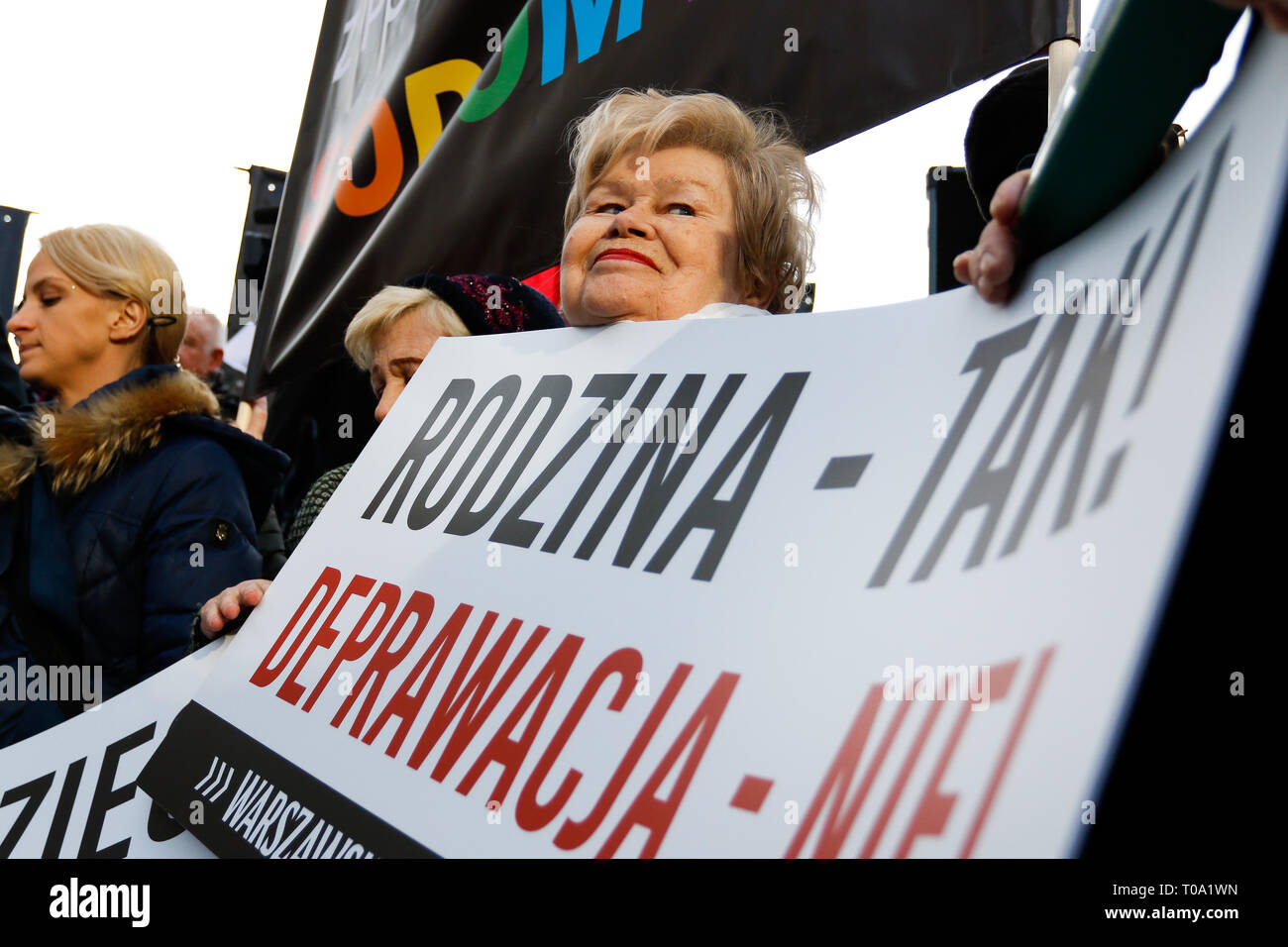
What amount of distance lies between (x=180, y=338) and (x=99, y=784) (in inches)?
55.1

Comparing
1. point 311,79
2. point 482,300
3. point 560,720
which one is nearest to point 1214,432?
point 560,720

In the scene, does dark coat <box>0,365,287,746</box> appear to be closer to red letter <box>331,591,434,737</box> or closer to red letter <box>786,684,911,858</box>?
red letter <box>331,591,434,737</box>

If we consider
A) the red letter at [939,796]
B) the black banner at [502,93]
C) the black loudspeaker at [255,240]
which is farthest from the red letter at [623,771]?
the black loudspeaker at [255,240]

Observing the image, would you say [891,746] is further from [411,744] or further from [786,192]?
[786,192]

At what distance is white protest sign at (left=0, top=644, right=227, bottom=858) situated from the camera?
3.70 ft

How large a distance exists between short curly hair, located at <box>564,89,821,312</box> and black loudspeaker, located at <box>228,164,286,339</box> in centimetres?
355

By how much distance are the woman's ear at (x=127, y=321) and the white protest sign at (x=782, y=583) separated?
4.45 ft

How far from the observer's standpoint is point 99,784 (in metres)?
1.24

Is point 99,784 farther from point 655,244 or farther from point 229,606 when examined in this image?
point 655,244

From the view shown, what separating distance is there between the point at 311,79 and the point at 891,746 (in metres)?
3.44

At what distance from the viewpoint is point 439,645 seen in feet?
3.23

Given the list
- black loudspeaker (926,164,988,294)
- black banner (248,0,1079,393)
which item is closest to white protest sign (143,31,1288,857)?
black banner (248,0,1079,393)

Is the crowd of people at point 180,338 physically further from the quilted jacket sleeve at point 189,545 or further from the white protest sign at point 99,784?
the white protest sign at point 99,784

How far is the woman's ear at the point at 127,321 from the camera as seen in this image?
2.31 meters
